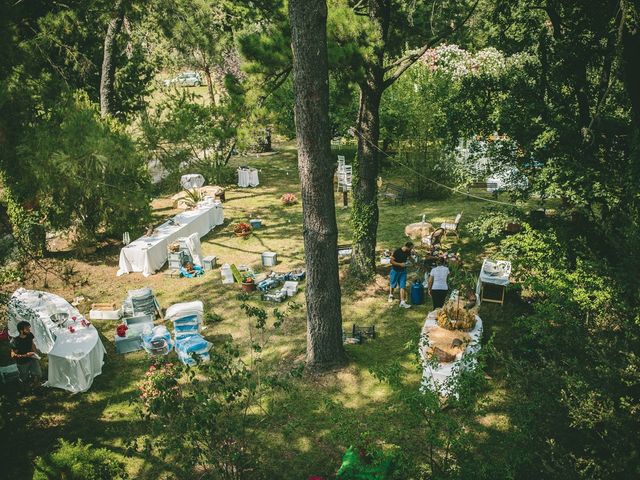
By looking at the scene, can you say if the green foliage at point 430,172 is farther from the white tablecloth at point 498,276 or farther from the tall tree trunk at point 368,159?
the white tablecloth at point 498,276

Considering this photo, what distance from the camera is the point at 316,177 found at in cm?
824

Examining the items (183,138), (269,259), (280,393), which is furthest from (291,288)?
(183,138)

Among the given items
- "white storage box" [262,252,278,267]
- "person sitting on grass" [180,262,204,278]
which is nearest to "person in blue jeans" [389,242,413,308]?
"white storage box" [262,252,278,267]

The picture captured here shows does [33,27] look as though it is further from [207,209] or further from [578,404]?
[578,404]

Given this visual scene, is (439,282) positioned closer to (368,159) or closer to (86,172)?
(368,159)

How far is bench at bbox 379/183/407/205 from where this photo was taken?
19.4 meters

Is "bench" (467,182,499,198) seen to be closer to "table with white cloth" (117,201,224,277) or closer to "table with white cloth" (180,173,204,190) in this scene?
"table with white cloth" (117,201,224,277)

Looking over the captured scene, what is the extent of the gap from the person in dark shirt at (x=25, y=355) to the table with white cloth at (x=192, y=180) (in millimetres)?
13577

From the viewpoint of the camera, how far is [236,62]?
95.6 feet

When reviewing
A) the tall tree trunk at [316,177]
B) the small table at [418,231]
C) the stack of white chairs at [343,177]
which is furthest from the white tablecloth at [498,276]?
the stack of white chairs at [343,177]

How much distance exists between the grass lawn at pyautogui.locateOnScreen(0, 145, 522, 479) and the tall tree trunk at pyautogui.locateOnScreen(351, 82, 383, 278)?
669 mm

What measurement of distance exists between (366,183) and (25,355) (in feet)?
26.2

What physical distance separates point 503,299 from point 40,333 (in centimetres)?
1003

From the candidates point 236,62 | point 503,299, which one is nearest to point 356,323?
point 503,299
